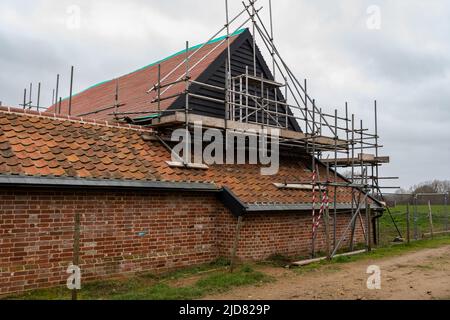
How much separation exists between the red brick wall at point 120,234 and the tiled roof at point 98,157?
47cm

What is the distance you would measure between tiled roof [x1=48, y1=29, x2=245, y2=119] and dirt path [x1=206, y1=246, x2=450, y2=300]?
21.6 feet

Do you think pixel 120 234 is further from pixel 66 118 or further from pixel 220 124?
pixel 220 124

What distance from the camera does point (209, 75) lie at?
49.7 feet

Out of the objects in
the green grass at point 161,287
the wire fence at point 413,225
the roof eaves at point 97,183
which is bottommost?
the green grass at point 161,287

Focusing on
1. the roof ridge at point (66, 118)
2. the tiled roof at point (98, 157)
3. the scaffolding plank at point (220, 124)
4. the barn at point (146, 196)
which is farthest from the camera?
the scaffolding plank at point (220, 124)

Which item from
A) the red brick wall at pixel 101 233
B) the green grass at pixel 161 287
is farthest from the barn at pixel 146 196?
the green grass at pixel 161 287

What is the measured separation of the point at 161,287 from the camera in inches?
346

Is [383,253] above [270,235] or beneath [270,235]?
beneath

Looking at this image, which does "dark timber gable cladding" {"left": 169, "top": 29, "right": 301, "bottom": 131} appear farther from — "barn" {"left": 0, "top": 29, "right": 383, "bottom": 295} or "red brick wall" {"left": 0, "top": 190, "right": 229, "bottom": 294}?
"red brick wall" {"left": 0, "top": 190, "right": 229, "bottom": 294}

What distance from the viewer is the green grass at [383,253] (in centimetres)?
1140

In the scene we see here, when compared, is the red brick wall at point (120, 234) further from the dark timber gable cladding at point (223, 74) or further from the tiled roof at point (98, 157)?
the dark timber gable cladding at point (223, 74)

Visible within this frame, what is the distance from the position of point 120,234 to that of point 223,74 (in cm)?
786

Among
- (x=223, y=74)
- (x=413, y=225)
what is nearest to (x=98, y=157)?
(x=223, y=74)
